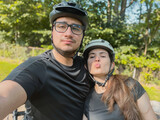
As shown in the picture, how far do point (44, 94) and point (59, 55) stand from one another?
1.86ft

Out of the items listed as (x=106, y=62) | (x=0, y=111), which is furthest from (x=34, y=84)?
(x=106, y=62)

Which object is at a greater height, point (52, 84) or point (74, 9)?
point (74, 9)

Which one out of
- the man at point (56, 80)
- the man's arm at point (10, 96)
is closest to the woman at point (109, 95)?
the man at point (56, 80)

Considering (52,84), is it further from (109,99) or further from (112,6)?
(112,6)

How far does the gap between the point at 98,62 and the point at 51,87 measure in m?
0.86

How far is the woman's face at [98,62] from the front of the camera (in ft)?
6.30

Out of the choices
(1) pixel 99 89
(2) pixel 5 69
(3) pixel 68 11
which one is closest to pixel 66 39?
(3) pixel 68 11

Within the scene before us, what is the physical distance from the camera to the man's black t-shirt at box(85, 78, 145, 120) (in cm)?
159

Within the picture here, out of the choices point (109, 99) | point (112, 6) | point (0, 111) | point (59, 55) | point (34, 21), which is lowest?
point (109, 99)

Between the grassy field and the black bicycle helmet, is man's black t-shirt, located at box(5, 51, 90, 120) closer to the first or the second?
the black bicycle helmet

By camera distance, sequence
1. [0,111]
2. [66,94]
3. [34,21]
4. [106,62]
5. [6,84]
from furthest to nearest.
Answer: [34,21] < [106,62] < [66,94] < [6,84] < [0,111]

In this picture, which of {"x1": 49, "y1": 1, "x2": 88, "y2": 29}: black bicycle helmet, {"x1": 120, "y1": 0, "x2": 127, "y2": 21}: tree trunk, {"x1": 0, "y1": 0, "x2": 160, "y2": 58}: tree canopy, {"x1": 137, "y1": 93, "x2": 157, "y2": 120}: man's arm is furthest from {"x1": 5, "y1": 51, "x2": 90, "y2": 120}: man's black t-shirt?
{"x1": 120, "y1": 0, "x2": 127, "y2": 21}: tree trunk

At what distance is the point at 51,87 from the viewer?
139 centimetres

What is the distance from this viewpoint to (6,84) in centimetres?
103
